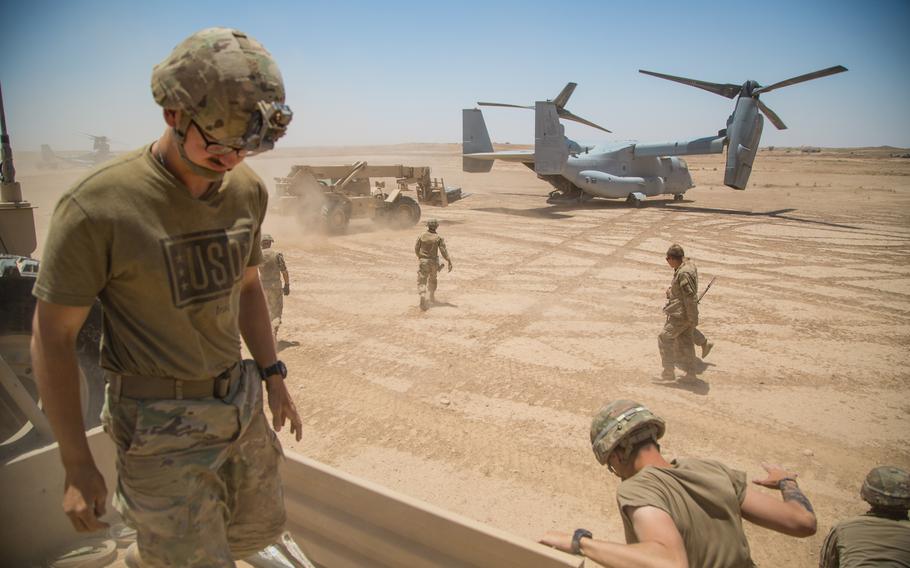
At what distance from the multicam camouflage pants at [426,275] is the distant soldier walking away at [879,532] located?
7.22 meters

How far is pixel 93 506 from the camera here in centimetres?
167

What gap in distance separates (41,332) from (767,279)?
12.1 metres

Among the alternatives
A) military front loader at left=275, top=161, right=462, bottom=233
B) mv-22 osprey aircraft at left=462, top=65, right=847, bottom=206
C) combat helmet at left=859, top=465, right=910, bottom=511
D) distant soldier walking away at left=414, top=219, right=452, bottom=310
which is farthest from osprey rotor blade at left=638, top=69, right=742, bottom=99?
combat helmet at left=859, top=465, right=910, bottom=511

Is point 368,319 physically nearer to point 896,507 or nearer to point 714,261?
point 896,507

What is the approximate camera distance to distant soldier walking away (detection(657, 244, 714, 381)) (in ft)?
21.6

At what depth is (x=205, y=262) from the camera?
5.88 ft

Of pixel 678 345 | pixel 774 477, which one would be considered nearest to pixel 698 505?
pixel 774 477

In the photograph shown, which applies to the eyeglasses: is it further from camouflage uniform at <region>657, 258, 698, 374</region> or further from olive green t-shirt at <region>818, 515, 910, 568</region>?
camouflage uniform at <region>657, 258, 698, 374</region>

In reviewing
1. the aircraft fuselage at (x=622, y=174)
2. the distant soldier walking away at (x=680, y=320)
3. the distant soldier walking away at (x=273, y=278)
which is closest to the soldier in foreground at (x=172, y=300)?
the distant soldier walking away at (x=680, y=320)

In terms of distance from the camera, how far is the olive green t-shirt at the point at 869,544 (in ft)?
7.84

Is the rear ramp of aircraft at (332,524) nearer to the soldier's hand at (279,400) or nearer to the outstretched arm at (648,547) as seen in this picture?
the outstretched arm at (648,547)

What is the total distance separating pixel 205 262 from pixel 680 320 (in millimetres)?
5947

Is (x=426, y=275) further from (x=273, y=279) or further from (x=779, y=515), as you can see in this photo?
(x=779, y=515)

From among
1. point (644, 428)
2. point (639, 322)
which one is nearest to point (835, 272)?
point (639, 322)
